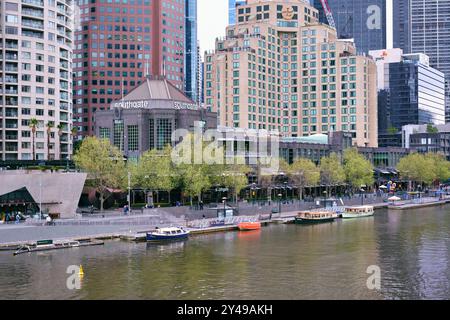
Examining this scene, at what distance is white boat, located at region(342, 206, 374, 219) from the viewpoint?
139 m

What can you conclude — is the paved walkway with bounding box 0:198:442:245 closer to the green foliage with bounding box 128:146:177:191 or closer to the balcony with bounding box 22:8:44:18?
the green foliage with bounding box 128:146:177:191

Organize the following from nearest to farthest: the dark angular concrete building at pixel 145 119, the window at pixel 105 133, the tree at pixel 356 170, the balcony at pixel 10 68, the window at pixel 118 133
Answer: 1. the dark angular concrete building at pixel 145 119
2. the window at pixel 118 133
3. the window at pixel 105 133
4. the balcony at pixel 10 68
5. the tree at pixel 356 170

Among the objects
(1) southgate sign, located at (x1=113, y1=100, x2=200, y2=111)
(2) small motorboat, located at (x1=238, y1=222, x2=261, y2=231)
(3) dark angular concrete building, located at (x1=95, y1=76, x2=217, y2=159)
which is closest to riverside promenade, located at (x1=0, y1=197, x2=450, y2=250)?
(2) small motorboat, located at (x1=238, y1=222, x2=261, y2=231)

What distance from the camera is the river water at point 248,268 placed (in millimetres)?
63281

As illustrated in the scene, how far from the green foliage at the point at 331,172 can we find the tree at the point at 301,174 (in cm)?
757

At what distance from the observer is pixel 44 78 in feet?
528

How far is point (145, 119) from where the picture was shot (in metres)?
136

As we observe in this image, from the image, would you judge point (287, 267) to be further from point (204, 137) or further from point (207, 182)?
point (204, 137)

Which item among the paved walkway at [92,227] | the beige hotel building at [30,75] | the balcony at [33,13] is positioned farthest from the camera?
the balcony at [33,13]

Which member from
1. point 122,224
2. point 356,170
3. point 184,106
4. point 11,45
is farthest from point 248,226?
point 11,45

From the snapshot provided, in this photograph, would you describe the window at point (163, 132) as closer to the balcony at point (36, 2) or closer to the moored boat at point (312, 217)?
the moored boat at point (312, 217)

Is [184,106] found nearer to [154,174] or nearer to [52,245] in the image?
[154,174]

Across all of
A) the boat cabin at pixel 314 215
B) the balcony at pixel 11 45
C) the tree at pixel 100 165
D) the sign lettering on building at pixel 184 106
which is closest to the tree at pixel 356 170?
the boat cabin at pixel 314 215
